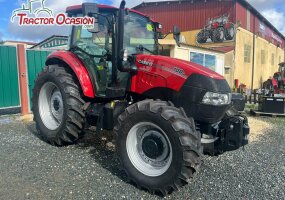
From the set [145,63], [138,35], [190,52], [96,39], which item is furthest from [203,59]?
[145,63]

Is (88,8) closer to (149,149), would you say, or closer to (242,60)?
(149,149)

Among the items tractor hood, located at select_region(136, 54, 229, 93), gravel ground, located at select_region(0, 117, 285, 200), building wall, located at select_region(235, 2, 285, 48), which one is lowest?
gravel ground, located at select_region(0, 117, 285, 200)

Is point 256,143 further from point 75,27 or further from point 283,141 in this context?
point 75,27

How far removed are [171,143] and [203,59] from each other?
13.5 meters

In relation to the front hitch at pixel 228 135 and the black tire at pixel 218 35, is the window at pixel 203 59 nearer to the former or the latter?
the black tire at pixel 218 35

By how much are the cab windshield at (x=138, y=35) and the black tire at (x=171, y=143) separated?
55.3 inches

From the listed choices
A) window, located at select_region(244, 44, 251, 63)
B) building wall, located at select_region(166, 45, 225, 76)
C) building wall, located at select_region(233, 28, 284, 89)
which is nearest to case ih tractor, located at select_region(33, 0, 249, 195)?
building wall, located at select_region(166, 45, 225, 76)

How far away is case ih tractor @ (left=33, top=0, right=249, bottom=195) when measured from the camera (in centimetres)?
347

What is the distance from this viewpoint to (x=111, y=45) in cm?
457

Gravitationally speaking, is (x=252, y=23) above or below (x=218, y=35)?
above

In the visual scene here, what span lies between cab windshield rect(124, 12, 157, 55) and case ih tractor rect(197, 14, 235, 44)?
49.9 ft

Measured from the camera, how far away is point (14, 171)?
4.10m

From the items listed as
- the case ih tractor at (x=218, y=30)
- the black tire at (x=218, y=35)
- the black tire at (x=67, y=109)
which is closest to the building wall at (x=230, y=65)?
the case ih tractor at (x=218, y=30)

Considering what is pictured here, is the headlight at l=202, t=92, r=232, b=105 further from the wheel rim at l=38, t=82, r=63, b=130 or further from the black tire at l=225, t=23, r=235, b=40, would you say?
the black tire at l=225, t=23, r=235, b=40
